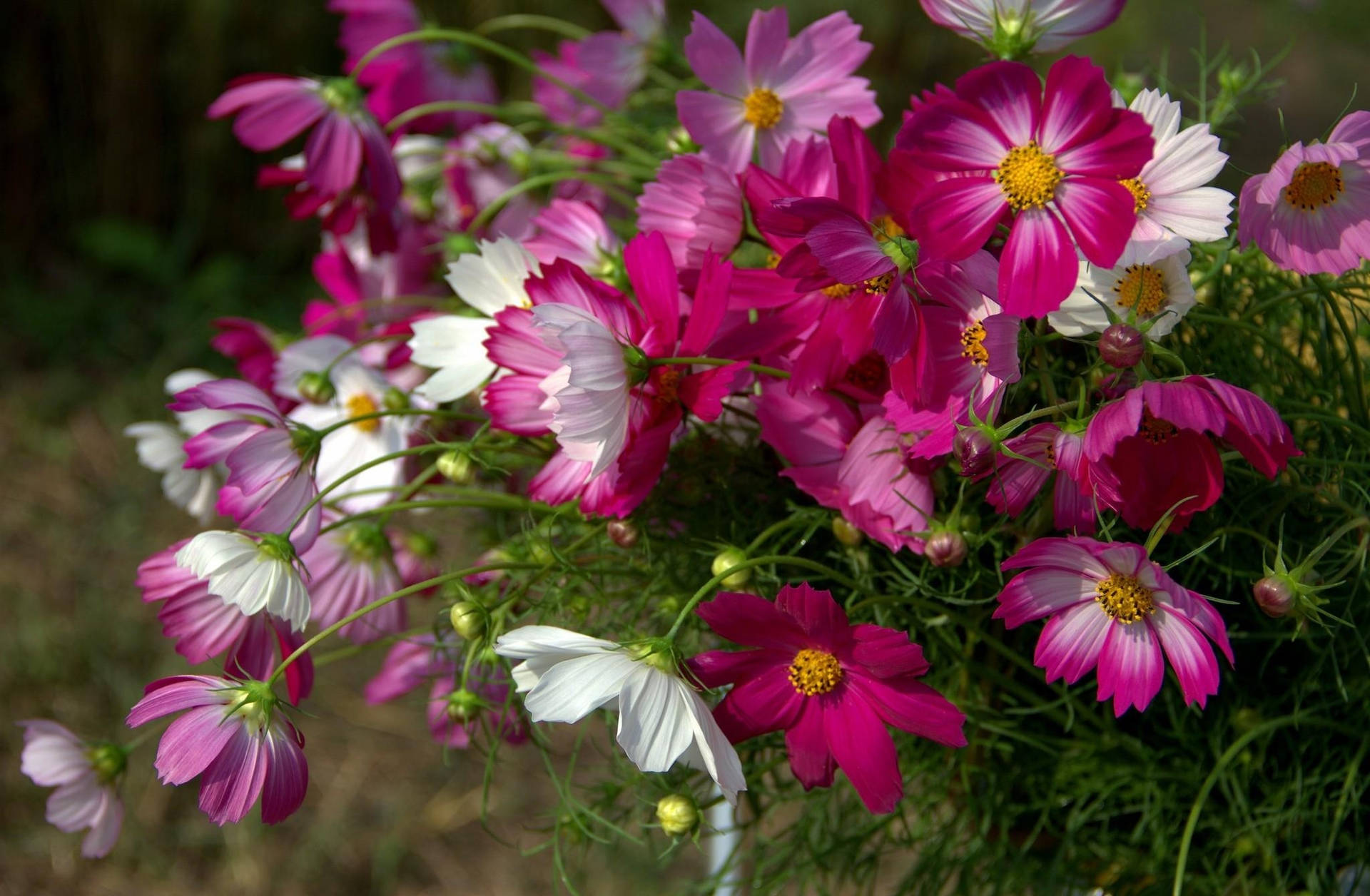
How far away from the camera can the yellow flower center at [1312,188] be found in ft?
0.99

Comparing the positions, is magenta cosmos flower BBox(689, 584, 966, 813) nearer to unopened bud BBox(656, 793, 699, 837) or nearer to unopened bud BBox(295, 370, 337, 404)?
unopened bud BBox(656, 793, 699, 837)

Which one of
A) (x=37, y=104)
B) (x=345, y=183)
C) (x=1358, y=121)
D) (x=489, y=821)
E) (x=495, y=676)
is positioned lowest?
(x=489, y=821)

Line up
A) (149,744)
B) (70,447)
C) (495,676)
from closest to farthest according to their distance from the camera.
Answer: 1. (495,676)
2. (149,744)
3. (70,447)

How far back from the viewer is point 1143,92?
0.31 m

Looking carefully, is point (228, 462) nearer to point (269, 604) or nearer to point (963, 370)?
point (269, 604)

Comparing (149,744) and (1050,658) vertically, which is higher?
(1050,658)

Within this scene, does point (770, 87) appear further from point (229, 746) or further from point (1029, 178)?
point (229, 746)

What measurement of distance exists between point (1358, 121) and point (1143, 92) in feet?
0.17

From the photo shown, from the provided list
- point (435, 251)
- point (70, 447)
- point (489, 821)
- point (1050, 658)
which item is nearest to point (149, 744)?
point (489, 821)

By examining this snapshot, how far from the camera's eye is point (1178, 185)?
306 millimetres

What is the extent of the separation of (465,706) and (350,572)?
0.07 metres

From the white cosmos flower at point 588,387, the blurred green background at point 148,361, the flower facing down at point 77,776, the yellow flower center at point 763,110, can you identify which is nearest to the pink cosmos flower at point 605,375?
the white cosmos flower at point 588,387

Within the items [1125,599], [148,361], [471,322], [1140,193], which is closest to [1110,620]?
[1125,599]

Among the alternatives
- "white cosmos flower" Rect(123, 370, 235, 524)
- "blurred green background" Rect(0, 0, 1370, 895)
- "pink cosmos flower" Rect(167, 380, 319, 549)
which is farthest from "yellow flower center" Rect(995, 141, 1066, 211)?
"blurred green background" Rect(0, 0, 1370, 895)
